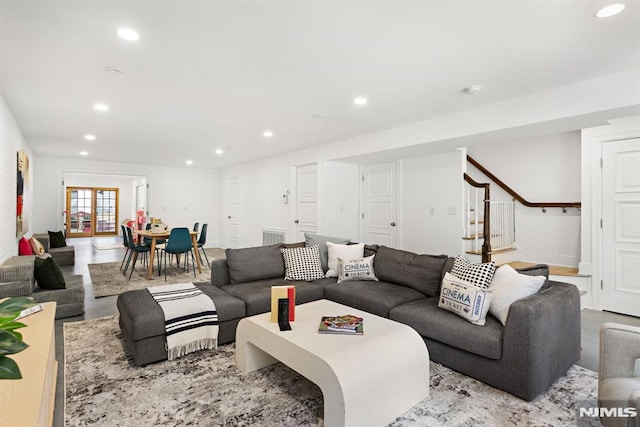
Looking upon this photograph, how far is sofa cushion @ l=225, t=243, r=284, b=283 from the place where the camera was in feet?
12.0

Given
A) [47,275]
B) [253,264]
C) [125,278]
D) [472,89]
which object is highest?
[472,89]

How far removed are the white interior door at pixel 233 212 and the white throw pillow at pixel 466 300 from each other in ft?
22.9

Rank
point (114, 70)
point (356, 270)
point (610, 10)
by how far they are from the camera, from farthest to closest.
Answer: point (356, 270) < point (114, 70) < point (610, 10)

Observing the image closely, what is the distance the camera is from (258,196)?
26.2ft

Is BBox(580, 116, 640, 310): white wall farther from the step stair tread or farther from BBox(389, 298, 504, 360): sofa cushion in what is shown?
BBox(389, 298, 504, 360): sofa cushion

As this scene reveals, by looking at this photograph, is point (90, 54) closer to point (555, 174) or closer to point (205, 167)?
point (555, 174)

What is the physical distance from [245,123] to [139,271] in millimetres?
3517

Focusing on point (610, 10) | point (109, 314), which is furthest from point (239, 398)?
point (610, 10)

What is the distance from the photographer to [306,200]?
21.2 feet

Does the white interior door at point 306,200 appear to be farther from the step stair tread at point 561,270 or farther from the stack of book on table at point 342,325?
the stack of book on table at point 342,325

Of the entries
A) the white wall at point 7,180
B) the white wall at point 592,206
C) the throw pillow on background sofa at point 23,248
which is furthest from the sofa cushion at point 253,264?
the white wall at point 592,206

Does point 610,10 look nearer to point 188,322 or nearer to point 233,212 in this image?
point 188,322

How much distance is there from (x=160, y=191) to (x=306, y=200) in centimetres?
475

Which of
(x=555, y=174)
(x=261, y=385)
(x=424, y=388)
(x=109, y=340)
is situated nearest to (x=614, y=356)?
(x=424, y=388)
